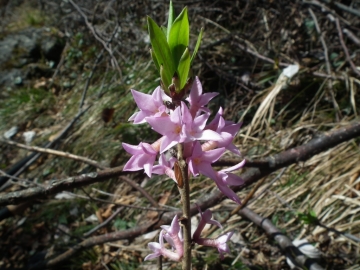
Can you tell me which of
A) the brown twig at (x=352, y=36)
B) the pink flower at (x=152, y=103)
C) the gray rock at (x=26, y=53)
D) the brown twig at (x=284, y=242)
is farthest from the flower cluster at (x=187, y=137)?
the gray rock at (x=26, y=53)

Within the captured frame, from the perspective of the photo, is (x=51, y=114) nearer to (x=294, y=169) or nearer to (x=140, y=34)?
(x=140, y=34)

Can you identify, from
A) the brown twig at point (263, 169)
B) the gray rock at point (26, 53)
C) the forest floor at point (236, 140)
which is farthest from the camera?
the gray rock at point (26, 53)

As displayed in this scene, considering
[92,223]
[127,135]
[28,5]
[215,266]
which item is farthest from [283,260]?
[28,5]

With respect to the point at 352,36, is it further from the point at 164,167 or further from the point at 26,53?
the point at 26,53

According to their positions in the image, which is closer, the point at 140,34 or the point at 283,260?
the point at 283,260

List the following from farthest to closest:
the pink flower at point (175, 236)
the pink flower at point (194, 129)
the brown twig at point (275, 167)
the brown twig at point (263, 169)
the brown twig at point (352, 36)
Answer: the brown twig at point (352, 36) < the brown twig at point (275, 167) < the brown twig at point (263, 169) < the pink flower at point (175, 236) < the pink flower at point (194, 129)

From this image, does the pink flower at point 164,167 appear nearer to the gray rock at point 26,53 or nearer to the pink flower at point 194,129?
the pink flower at point 194,129

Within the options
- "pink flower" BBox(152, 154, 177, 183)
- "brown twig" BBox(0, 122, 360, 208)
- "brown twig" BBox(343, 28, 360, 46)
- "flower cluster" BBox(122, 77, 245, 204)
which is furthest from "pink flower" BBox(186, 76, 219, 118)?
"brown twig" BBox(343, 28, 360, 46)
